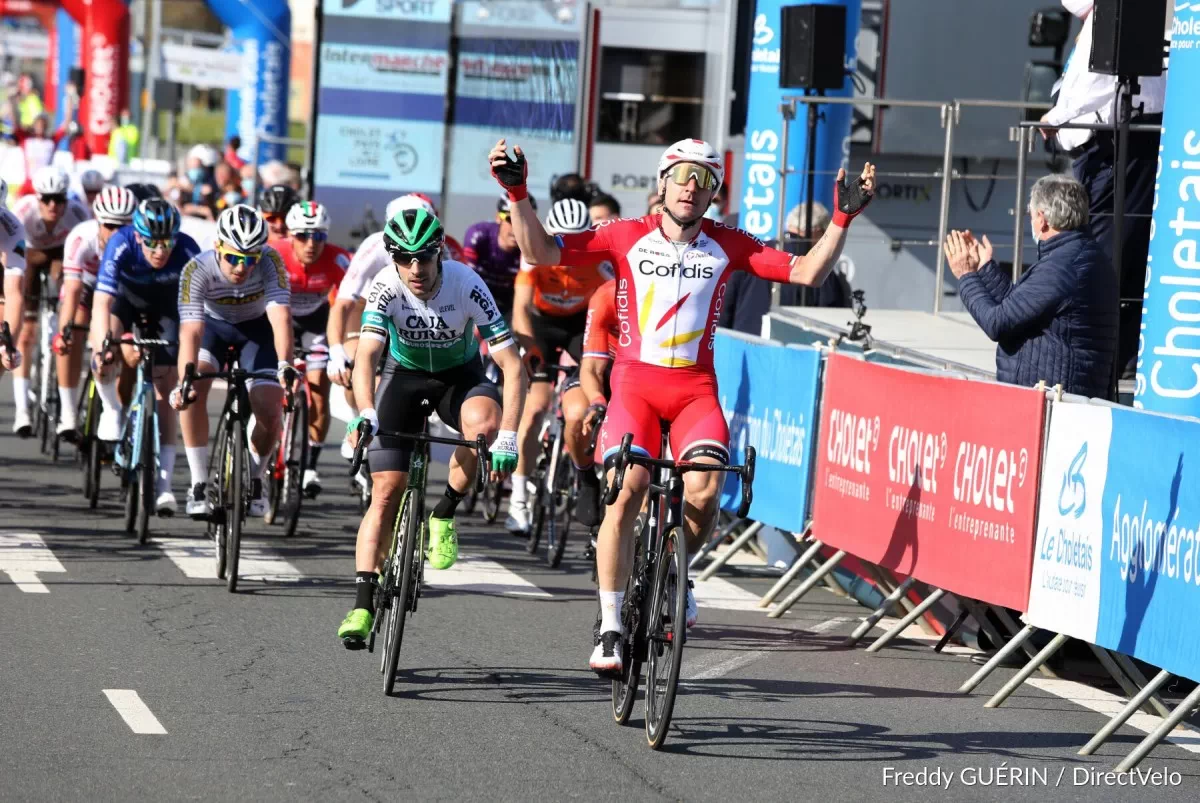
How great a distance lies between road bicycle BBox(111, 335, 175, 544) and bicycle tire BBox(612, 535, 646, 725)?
4.77 meters

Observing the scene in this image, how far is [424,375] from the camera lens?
914 centimetres

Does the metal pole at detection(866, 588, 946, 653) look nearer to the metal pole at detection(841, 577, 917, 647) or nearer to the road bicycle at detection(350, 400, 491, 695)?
the metal pole at detection(841, 577, 917, 647)

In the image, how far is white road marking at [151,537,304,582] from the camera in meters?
11.4

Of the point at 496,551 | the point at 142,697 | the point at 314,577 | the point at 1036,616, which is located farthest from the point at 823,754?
the point at 496,551

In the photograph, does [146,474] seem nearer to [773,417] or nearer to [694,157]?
[773,417]

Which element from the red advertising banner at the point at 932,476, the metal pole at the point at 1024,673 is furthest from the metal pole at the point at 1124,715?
the red advertising banner at the point at 932,476

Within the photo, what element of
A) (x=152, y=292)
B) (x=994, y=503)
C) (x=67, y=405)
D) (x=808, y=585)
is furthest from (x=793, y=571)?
(x=67, y=405)

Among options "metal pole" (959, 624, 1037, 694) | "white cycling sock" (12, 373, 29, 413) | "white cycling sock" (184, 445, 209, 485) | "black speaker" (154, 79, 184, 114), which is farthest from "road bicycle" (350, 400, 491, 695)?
"black speaker" (154, 79, 184, 114)

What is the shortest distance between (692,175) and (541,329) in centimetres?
534

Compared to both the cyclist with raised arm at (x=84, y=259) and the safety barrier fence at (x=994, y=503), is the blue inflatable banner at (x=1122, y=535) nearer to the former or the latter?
the safety barrier fence at (x=994, y=503)

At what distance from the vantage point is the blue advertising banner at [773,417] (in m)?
11.3

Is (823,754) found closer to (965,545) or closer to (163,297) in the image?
(965,545)

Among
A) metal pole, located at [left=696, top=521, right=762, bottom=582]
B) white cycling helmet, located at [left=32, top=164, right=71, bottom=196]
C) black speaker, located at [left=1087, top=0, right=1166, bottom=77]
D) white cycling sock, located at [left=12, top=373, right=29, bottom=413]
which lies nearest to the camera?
black speaker, located at [left=1087, top=0, right=1166, bottom=77]

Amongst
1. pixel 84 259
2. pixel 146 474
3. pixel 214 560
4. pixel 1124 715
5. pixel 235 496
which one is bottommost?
pixel 214 560
